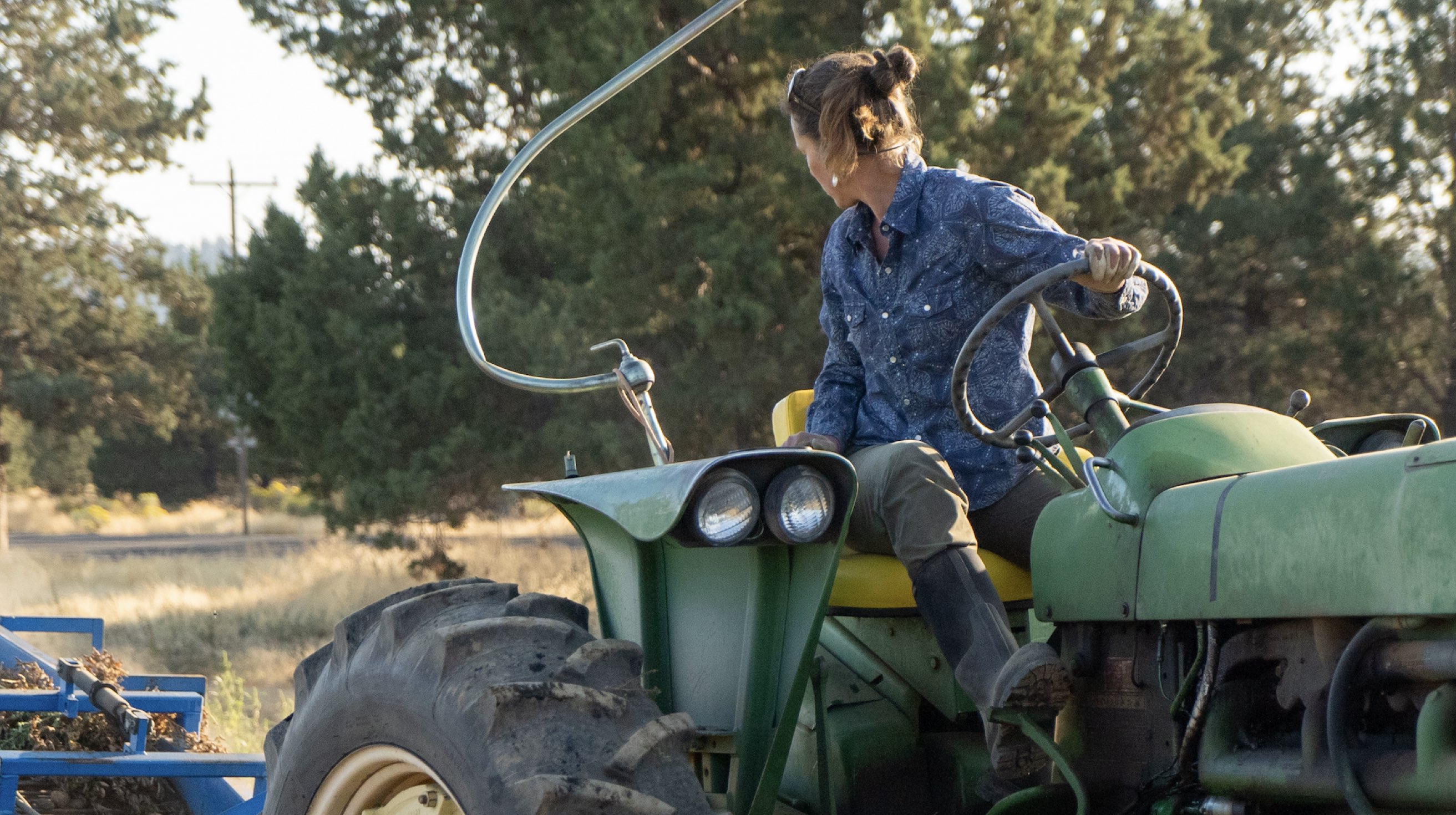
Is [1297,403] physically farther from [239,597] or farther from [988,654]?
[239,597]

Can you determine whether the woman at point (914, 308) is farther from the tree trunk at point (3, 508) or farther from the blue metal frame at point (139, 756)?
the tree trunk at point (3, 508)

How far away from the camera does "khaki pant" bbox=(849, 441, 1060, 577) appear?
2.60m

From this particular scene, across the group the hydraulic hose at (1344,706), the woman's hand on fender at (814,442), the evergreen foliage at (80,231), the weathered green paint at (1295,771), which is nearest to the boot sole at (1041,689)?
the weathered green paint at (1295,771)

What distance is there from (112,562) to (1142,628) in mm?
25911

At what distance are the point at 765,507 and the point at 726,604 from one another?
287 millimetres

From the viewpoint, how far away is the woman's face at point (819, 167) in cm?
317

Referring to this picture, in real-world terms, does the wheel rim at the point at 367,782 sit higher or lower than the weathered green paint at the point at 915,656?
lower

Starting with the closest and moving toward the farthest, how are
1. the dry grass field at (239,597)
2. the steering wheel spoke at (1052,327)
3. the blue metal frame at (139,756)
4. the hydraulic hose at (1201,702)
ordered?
the hydraulic hose at (1201,702)
the steering wheel spoke at (1052,327)
the blue metal frame at (139,756)
the dry grass field at (239,597)

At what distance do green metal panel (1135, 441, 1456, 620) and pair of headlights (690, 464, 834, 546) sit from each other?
544 millimetres

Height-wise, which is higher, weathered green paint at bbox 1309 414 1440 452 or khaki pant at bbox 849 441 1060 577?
weathered green paint at bbox 1309 414 1440 452

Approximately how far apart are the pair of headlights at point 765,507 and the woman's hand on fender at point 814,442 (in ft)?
2.19

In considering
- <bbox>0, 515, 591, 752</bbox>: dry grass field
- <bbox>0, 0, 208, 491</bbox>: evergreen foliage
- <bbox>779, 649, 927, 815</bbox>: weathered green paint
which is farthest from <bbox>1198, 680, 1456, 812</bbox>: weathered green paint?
<bbox>0, 0, 208, 491</bbox>: evergreen foliage

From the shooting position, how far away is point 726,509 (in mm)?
2410

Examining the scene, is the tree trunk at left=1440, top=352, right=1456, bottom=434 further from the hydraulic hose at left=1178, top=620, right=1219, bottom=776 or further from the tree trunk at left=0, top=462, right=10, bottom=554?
the tree trunk at left=0, top=462, right=10, bottom=554
